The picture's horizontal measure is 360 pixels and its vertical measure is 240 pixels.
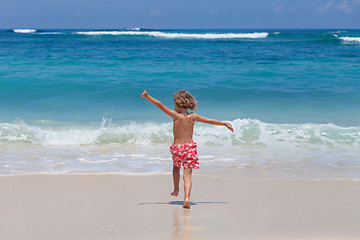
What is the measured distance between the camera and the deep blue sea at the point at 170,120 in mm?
6262

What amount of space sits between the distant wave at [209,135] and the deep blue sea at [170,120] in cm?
2

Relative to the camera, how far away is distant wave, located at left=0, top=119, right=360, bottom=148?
764 centimetres

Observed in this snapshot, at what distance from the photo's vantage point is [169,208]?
423cm

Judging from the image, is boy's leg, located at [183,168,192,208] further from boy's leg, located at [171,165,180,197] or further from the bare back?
the bare back

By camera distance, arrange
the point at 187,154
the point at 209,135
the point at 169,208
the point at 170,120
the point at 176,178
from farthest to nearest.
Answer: the point at 170,120
the point at 209,135
the point at 176,178
the point at 187,154
the point at 169,208

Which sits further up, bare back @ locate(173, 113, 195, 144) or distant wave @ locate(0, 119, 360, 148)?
bare back @ locate(173, 113, 195, 144)

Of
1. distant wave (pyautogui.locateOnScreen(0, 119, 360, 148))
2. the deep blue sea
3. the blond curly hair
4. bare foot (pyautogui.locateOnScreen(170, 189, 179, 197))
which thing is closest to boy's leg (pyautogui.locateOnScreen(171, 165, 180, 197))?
bare foot (pyautogui.locateOnScreen(170, 189, 179, 197))

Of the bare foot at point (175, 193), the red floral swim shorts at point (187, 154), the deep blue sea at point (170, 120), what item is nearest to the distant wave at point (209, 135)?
the deep blue sea at point (170, 120)

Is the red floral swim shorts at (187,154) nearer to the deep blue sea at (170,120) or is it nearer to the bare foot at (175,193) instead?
the bare foot at (175,193)

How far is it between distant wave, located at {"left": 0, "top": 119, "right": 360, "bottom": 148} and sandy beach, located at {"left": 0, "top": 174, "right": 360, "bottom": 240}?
2410 mm

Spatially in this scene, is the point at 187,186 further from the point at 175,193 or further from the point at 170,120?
the point at 170,120

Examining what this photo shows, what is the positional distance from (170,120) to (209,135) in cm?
185

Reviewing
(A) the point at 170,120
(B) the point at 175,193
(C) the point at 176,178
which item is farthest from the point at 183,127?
(A) the point at 170,120

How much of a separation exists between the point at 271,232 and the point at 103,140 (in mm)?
4662
